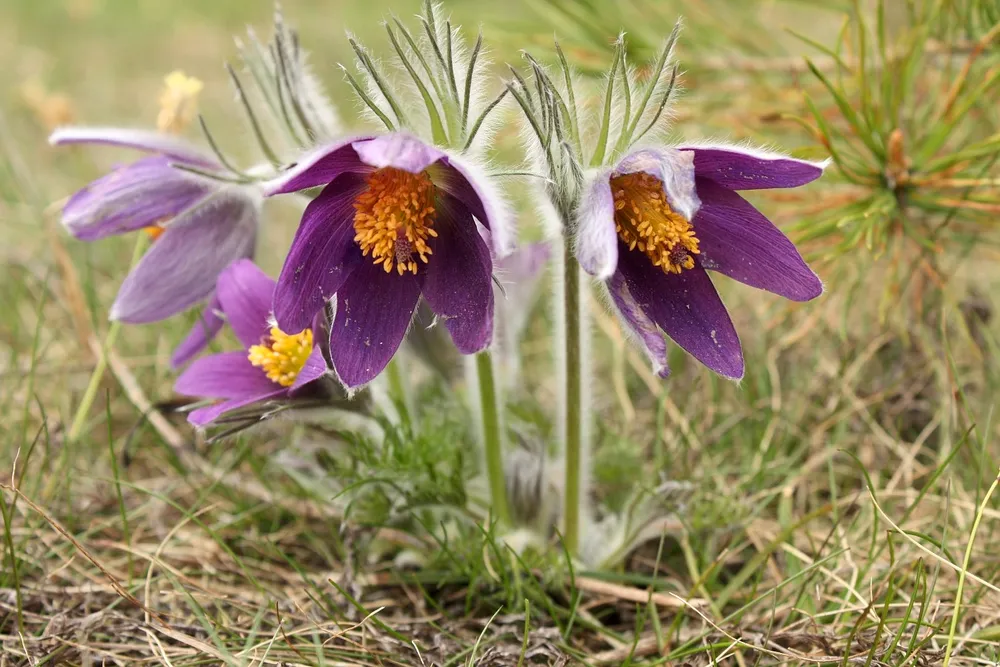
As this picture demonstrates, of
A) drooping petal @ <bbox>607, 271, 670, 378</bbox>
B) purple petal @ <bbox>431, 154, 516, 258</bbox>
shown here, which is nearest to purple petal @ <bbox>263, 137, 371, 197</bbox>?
purple petal @ <bbox>431, 154, 516, 258</bbox>

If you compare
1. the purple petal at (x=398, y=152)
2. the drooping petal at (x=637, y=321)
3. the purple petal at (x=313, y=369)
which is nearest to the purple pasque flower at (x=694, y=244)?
the drooping petal at (x=637, y=321)

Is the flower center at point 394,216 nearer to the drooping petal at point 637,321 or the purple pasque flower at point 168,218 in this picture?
the drooping petal at point 637,321

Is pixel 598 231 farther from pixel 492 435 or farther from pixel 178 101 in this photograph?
pixel 178 101

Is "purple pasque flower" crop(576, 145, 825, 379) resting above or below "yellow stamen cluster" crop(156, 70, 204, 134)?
below

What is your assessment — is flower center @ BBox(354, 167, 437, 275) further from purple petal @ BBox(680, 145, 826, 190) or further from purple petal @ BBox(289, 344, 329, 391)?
purple petal @ BBox(680, 145, 826, 190)

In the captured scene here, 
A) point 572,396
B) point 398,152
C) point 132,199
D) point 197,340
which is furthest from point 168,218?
point 572,396
